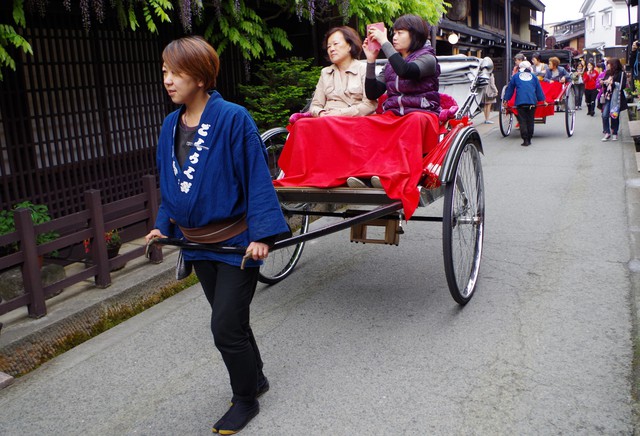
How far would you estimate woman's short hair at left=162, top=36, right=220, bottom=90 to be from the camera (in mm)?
2814

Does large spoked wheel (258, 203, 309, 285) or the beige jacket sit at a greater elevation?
the beige jacket

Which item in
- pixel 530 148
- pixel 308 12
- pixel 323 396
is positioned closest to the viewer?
pixel 323 396

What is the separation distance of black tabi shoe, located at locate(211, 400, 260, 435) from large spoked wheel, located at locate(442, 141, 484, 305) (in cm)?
168

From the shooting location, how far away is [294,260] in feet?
18.7

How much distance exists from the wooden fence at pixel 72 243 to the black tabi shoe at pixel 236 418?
80.5 inches

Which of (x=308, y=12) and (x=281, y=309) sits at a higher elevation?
(x=308, y=12)

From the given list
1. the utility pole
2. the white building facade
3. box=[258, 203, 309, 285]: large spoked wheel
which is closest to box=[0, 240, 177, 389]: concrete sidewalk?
box=[258, 203, 309, 285]: large spoked wheel

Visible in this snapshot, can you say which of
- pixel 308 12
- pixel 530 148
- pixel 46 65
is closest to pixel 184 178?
pixel 46 65

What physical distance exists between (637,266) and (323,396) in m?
3.45

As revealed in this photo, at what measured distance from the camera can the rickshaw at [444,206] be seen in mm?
4176

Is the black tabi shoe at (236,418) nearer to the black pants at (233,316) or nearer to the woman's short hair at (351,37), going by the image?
the black pants at (233,316)

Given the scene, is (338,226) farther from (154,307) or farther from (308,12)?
(308,12)

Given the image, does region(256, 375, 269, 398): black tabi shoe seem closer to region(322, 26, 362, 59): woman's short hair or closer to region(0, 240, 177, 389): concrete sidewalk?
region(0, 240, 177, 389): concrete sidewalk

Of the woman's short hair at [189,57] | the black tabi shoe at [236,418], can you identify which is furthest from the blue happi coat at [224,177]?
the black tabi shoe at [236,418]
